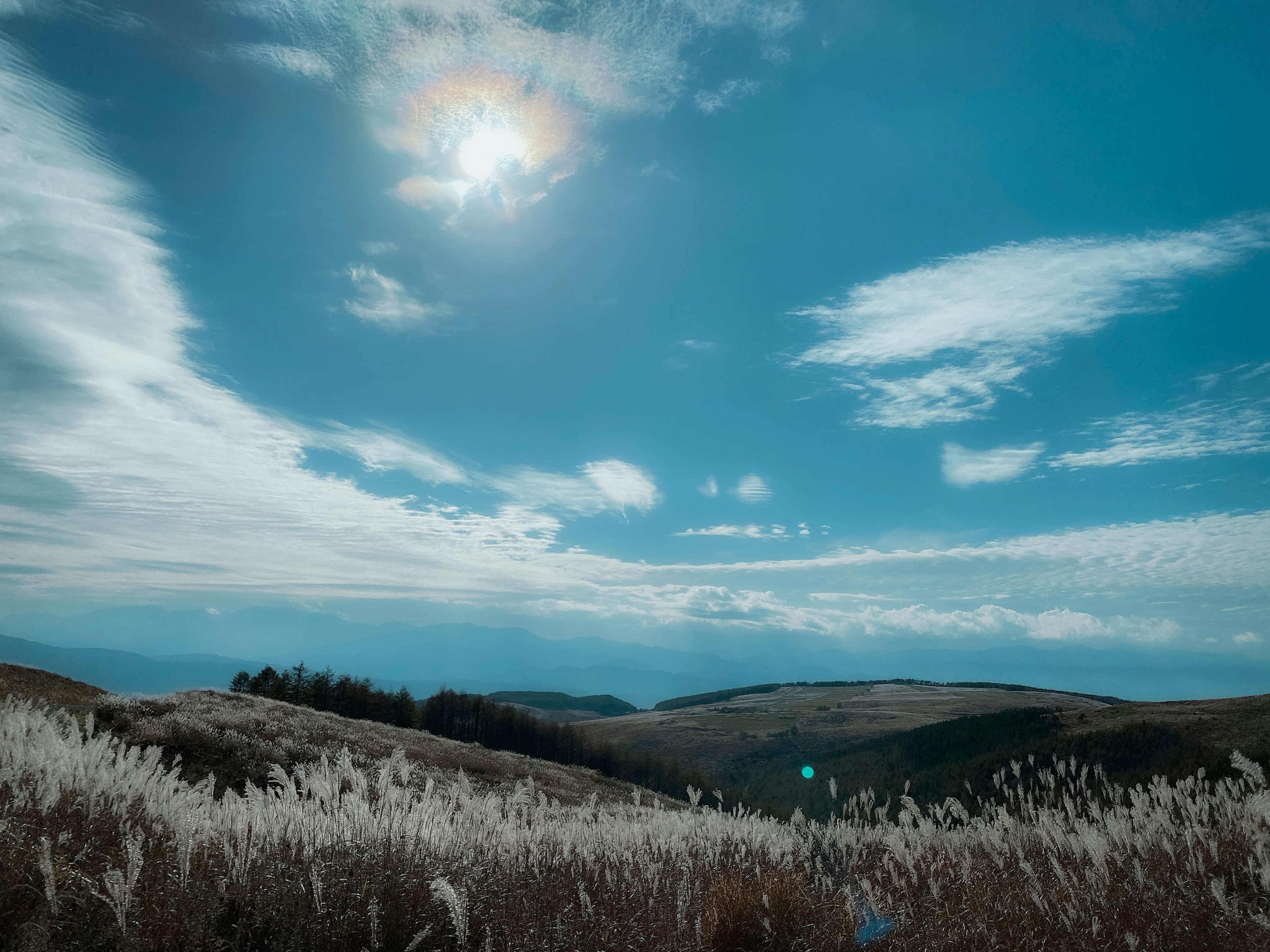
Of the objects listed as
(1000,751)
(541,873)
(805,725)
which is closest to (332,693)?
(541,873)

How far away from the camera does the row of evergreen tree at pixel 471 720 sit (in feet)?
220

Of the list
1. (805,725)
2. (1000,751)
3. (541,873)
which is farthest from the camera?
(805,725)

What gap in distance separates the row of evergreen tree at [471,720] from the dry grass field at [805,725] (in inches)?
1403

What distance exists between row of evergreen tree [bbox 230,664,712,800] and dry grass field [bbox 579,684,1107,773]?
3563cm

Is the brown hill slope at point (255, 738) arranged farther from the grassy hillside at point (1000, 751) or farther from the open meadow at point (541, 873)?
the grassy hillside at point (1000, 751)

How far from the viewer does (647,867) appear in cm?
602

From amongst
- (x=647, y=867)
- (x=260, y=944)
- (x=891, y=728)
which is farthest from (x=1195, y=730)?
(x=891, y=728)

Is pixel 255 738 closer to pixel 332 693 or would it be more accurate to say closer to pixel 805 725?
pixel 332 693

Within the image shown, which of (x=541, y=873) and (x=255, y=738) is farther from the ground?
(x=541, y=873)

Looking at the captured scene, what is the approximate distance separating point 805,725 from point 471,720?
107924 mm

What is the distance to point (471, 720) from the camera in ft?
289

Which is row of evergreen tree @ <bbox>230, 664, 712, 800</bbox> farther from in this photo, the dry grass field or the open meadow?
the open meadow

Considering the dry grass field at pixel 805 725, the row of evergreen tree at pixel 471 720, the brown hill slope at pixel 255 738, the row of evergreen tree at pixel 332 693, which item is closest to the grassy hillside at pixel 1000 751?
the dry grass field at pixel 805 725

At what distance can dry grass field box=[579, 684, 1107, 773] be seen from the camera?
145m
